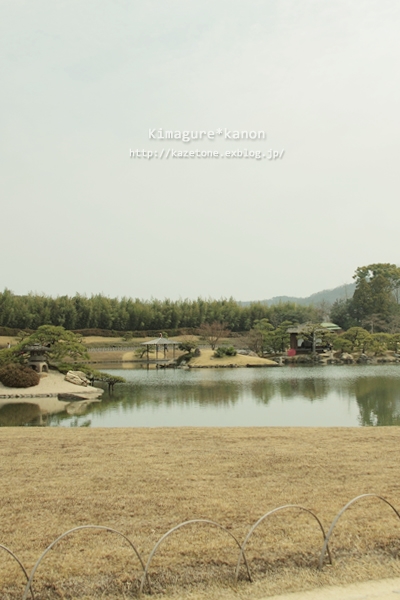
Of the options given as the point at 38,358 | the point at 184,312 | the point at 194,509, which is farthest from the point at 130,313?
the point at 194,509

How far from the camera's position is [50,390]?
16281 mm

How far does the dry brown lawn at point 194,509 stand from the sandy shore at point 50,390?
8779 millimetres

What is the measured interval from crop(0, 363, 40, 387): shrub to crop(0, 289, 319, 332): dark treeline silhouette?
27.3 metres

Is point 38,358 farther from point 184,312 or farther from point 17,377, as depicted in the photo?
point 184,312

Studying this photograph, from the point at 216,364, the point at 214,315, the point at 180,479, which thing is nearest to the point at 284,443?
the point at 180,479

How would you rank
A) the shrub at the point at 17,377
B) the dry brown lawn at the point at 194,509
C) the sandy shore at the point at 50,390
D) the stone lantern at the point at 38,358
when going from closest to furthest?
the dry brown lawn at the point at 194,509 < the sandy shore at the point at 50,390 < the shrub at the point at 17,377 < the stone lantern at the point at 38,358

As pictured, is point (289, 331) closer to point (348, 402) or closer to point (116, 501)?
point (348, 402)

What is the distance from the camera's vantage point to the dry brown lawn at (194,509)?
11.0 ft

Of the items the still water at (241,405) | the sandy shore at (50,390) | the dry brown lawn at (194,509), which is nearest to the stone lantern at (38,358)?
the sandy shore at (50,390)

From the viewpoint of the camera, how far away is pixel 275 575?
3404 mm

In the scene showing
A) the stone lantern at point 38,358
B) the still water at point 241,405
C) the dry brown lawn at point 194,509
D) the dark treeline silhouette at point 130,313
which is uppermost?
the dark treeline silhouette at point 130,313

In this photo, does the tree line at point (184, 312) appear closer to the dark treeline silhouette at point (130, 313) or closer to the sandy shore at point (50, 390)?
the dark treeline silhouette at point (130, 313)

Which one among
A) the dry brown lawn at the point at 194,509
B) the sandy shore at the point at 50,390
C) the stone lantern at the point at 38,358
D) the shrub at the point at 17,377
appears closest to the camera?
the dry brown lawn at the point at 194,509

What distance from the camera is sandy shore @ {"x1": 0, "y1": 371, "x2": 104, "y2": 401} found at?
15.7 m
